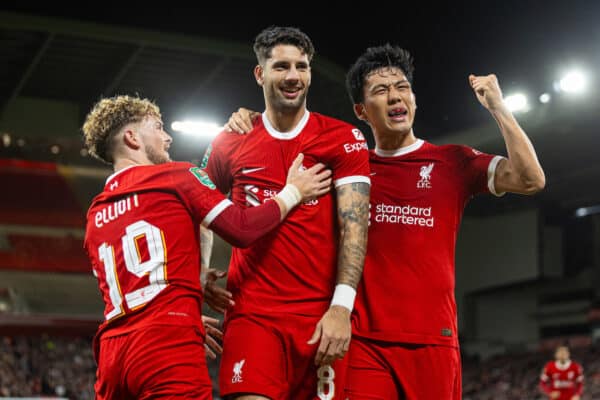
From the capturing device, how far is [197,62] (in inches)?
830

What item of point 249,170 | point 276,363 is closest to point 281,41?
point 249,170

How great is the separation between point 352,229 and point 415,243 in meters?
0.53

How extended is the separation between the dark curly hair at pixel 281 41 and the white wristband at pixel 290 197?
69 cm

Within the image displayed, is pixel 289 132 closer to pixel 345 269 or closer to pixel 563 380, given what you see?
pixel 345 269

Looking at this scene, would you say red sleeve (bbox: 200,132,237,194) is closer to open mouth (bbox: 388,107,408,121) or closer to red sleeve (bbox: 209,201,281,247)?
red sleeve (bbox: 209,201,281,247)

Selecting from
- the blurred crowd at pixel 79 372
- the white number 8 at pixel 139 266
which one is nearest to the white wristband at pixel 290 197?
the white number 8 at pixel 139 266

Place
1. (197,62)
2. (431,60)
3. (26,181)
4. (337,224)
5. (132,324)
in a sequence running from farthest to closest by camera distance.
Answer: (26,181) < (197,62) < (431,60) < (337,224) < (132,324)

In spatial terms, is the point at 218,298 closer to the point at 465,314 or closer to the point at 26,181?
the point at 26,181

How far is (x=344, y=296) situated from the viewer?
141 inches

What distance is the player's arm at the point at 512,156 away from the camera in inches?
157

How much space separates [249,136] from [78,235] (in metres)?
23.3

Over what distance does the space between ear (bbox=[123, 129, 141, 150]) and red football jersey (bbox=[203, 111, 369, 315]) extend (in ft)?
1.45

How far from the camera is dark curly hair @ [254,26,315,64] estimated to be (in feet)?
12.7

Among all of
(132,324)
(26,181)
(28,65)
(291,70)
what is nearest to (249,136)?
(291,70)
